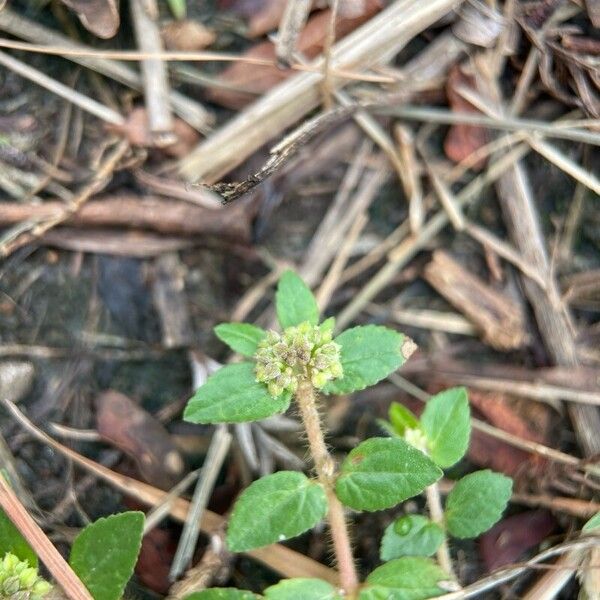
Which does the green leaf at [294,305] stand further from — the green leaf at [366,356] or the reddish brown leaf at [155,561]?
the reddish brown leaf at [155,561]

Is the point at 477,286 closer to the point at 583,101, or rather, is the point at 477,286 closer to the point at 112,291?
the point at 583,101

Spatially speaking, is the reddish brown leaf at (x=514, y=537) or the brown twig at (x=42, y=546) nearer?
the brown twig at (x=42, y=546)

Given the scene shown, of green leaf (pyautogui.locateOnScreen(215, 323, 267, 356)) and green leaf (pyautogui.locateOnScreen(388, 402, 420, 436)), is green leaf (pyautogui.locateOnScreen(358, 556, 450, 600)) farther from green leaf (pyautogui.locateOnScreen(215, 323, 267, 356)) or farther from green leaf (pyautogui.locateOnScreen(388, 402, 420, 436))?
green leaf (pyautogui.locateOnScreen(215, 323, 267, 356))

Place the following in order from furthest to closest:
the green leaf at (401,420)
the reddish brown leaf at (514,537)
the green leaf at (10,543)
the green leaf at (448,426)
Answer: the reddish brown leaf at (514,537) < the green leaf at (401,420) < the green leaf at (448,426) < the green leaf at (10,543)

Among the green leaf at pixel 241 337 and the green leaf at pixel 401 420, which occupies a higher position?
the green leaf at pixel 241 337

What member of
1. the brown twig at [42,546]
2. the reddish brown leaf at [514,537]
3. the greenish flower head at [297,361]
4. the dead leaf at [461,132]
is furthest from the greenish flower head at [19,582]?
the dead leaf at [461,132]

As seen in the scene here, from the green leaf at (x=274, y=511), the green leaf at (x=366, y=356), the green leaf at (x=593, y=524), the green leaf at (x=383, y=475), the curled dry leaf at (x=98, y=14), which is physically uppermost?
the curled dry leaf at (x=98, y=14)

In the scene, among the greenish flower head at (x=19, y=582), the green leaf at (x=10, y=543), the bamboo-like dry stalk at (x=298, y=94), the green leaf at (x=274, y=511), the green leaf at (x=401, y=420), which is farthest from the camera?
the bamboo-like dry stalk at (x=298, y=94)

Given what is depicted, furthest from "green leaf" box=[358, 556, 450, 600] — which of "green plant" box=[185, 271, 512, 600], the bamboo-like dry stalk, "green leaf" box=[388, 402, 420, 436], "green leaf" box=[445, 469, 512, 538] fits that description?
the bamboo-like dry stalk
